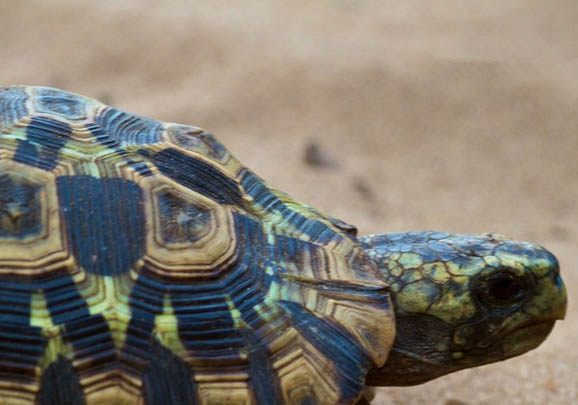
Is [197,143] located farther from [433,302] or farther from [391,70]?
[391,70]

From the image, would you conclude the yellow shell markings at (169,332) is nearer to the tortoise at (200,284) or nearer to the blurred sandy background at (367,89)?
the tortoise at (200,284)

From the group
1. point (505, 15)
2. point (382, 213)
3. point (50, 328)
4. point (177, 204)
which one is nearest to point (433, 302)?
point (177, 204)

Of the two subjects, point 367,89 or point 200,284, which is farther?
point 367,89

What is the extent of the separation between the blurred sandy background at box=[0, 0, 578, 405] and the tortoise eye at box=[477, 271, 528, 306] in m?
1.43

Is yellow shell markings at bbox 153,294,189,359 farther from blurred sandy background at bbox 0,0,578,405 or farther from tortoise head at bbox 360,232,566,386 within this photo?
blurred sandy background at bbox 0,0,578,405

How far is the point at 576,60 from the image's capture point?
6.25m

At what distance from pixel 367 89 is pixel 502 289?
3839mm

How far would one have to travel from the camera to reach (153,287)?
1.76 meters

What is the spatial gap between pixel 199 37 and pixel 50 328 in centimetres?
510

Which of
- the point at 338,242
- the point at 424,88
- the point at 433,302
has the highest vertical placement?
the point at 424,88

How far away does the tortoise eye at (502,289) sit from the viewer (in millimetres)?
2031

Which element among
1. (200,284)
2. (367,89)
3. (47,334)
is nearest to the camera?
(47,334)

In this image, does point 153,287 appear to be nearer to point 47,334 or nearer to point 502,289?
point 47,334

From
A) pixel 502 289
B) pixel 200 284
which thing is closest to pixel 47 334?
pixel 200 284
